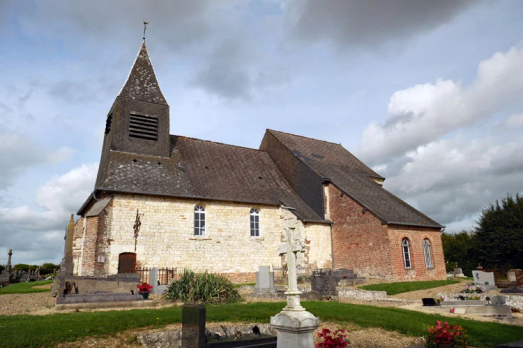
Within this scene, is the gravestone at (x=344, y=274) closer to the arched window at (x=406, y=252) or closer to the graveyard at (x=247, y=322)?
the arched window at (x=406, y=252)

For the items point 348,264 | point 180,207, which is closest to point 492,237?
point 348,264

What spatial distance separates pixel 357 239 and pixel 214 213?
847 cm

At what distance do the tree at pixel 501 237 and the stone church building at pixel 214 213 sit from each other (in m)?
10.9

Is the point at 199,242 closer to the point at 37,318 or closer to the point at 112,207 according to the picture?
the point at 112,207

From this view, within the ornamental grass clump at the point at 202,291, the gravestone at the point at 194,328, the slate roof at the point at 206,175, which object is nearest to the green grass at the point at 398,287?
the slate roof at the point at 206,175

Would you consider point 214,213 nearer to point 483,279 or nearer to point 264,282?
point 264,282

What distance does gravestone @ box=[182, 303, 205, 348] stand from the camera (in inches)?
221

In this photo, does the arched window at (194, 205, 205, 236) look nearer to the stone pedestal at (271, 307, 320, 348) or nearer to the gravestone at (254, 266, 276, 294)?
the gravestone at (254, 266, 276, 294)

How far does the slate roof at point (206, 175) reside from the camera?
18.6 m

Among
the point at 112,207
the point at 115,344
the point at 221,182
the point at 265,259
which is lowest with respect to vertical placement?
the point at 115,344

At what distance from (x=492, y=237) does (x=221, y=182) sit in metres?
23.6

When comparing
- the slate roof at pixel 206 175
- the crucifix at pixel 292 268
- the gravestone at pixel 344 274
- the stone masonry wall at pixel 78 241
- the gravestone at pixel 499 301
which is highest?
the slate roof at pixel 206 175

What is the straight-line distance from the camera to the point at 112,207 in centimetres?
1714

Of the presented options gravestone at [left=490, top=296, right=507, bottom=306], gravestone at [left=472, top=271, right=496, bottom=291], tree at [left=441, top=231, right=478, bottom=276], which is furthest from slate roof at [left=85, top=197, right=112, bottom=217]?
tree at [left=441, top=231, right=478, bottom=276]
